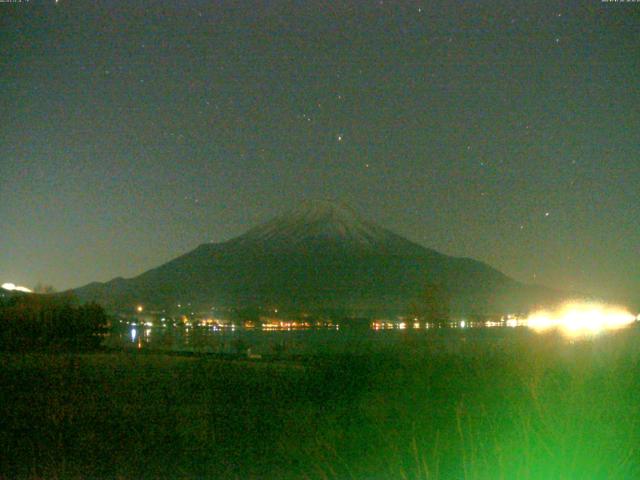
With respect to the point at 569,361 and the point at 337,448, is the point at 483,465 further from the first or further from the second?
the point at 569,361

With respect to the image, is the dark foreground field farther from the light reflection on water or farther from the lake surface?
the light reflection on water

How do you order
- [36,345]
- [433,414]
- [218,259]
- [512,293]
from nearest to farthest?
[433,414], [36,345], [512,293], [218,259]

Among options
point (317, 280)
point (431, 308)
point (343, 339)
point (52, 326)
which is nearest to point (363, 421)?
point (343, 339)

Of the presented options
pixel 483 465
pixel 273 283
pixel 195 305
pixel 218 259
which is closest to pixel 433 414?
pixel 483 465

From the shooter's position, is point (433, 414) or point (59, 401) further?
point (59, 401)

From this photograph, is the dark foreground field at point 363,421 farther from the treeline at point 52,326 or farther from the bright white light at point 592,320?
the treeline at point 52,326

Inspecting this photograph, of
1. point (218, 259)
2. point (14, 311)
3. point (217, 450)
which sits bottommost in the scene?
point (217, 450)

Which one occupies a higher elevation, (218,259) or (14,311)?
(218,259)

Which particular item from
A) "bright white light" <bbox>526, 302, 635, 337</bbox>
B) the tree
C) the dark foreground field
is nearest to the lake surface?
the tree

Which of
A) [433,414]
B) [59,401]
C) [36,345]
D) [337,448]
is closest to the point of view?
[337,448]
